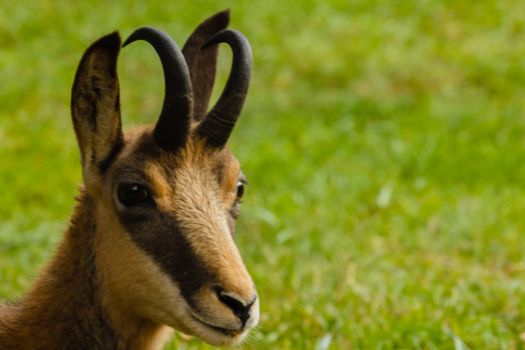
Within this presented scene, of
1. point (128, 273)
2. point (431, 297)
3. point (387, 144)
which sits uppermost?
point (387, 144)

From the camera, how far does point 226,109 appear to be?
16.1 ft

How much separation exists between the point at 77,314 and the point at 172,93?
1.06 meters

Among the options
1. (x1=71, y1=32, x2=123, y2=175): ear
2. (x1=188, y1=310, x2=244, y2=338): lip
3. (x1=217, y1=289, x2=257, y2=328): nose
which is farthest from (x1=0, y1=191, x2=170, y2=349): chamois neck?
(x1=217, y1=289, x2=257, y2=328): nose

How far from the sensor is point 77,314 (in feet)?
16.0

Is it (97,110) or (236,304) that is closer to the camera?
(236,304)

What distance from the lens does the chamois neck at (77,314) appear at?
15.9 ft

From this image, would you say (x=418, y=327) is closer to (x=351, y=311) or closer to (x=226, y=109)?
(x=351, y=311)

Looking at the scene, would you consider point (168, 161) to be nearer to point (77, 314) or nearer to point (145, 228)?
point (145, 228)

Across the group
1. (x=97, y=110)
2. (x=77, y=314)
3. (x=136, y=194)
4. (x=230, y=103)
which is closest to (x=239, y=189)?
(x=230, y=103)

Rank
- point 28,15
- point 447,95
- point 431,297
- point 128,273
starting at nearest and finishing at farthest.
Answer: point 128,273 < point 431,297 < point 447,95 < point 28,15

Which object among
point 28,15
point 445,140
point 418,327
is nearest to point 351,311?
point 418,327

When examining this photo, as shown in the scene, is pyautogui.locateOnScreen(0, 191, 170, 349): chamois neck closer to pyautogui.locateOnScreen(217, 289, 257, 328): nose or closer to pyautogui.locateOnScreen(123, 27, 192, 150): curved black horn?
pyautogui.locateOnScreen(123, 27, 192, 150): curved black horn

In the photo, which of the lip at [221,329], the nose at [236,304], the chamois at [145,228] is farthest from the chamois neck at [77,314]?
the nose at [236,304]

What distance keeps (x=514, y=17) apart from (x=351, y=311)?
742 cm
